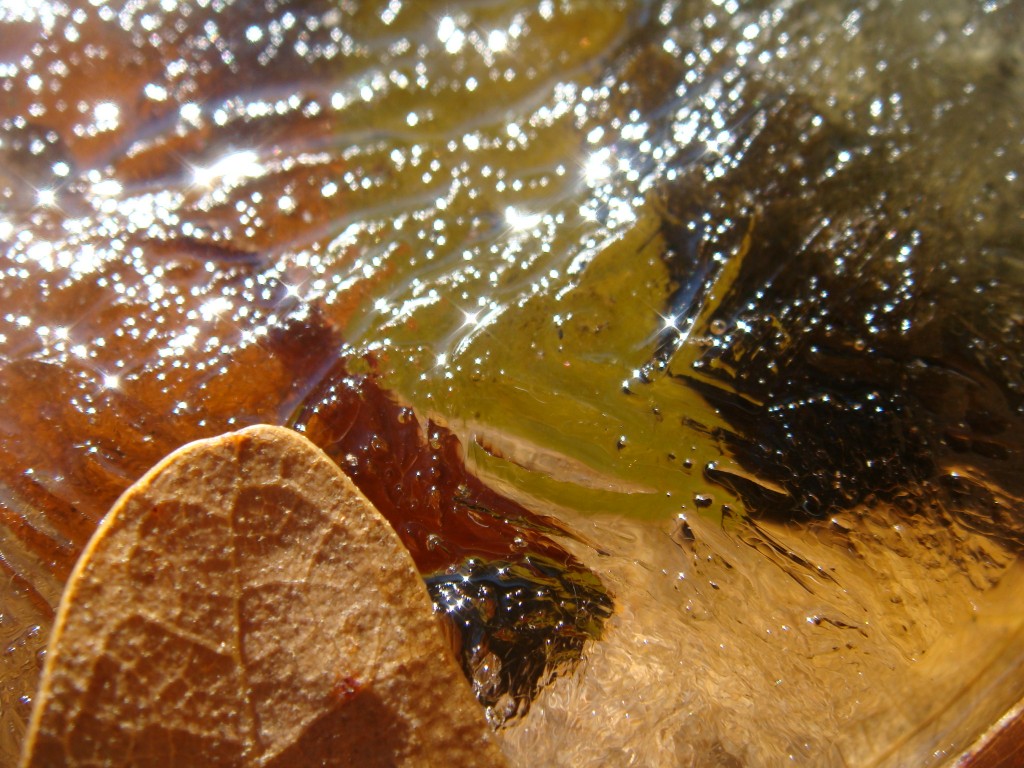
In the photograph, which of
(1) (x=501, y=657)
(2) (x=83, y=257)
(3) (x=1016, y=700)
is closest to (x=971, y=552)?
(3) (x=1016, y=700)

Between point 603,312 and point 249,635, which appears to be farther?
point 603,312

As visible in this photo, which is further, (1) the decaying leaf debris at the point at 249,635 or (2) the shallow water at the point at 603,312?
(2) the shallow water at the point at 603,312

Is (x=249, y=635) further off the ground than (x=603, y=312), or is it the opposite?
(x=603, y=312)

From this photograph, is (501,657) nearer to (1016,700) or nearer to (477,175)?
(1016,700)

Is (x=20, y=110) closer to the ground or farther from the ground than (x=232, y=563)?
farther from the ground
